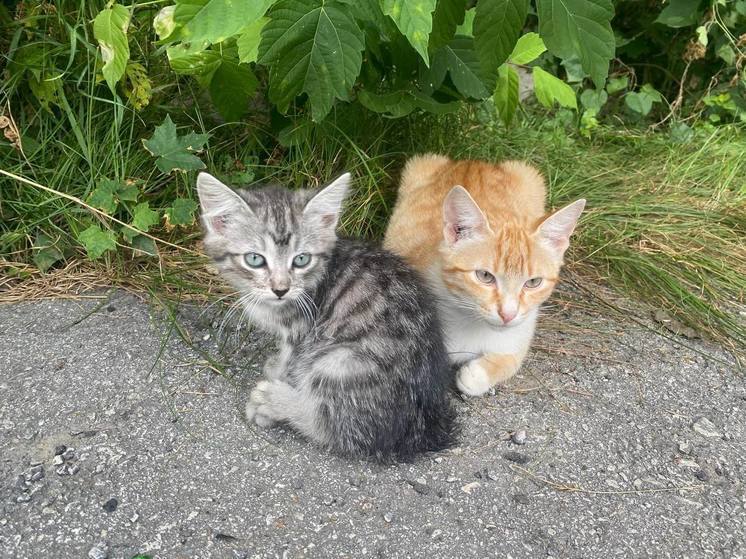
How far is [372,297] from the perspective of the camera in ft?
8.16

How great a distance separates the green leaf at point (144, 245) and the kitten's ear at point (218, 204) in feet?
2.24

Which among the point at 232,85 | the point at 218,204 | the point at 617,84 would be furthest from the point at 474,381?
the point at 617,84

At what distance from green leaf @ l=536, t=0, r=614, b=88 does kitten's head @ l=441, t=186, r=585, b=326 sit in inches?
28.5

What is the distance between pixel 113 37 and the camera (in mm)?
2320

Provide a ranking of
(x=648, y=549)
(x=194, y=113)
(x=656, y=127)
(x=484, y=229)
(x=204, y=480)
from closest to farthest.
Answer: (x=648, y=549), (x=204, y=480), (x=484, y=229), (x=194, y=113), (x=656, y=127)

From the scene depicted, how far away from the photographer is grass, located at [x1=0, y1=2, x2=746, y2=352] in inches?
125

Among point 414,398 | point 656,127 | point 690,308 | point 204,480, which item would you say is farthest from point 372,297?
point 656,127

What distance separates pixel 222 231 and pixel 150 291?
0.72m

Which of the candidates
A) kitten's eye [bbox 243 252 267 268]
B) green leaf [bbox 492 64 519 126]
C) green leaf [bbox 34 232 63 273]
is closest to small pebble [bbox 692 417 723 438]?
green leaf [bbox 492 64 519 126]

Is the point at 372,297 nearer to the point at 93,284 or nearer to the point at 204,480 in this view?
the point at 204,480

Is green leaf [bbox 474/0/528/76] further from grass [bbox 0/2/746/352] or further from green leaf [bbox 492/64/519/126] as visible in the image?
grass [bbox 0/2/746/352]

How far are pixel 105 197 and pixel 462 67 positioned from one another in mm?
1714

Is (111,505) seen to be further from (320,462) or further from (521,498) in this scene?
(521,498)

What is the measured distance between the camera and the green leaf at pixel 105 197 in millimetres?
2982
